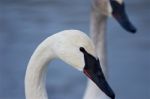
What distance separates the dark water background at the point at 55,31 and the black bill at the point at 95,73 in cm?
367

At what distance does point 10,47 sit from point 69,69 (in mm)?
1148

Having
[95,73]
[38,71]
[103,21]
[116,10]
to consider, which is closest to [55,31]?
[116,10]

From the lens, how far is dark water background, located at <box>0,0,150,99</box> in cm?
791

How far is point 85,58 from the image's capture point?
12.0ft

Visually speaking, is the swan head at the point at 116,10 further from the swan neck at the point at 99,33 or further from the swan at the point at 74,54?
the swan at the point at 74,54

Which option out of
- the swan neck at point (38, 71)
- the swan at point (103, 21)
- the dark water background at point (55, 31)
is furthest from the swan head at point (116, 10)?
the dark water background at point (55, 31)

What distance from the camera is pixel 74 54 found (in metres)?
3.69

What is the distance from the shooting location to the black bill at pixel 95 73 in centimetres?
367

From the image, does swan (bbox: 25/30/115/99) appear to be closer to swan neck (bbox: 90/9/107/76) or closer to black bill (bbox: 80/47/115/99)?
black bill (bbox: 80/47/115/99)

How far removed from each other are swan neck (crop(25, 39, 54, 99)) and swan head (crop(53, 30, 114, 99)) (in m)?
0.05

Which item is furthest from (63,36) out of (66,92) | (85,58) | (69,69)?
(69,69)

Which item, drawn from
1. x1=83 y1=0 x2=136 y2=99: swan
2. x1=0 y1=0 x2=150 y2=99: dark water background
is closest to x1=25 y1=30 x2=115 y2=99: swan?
x1=83 y1=0 x2=136 y2=99: swan

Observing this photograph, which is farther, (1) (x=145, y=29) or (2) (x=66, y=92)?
(1) (x=145, y=29)

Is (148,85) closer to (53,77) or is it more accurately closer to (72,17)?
(53,77)
